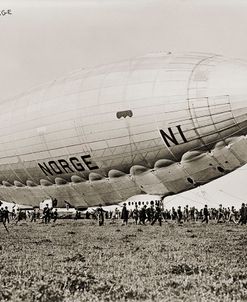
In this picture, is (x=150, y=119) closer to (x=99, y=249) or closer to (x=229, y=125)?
(x=229, y=125)

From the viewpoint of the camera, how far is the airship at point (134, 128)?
1930cm

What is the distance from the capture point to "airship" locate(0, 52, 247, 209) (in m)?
19.3

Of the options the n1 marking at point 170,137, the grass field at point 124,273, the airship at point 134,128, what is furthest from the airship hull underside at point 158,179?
the grass field at point 124,273

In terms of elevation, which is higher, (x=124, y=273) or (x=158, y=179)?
(x=158, y=179)

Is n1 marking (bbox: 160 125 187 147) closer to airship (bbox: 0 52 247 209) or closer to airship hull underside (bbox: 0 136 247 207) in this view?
airship (bbox: 0 52 247 209)

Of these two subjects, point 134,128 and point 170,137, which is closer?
point 170,137

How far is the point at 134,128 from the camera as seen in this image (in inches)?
814

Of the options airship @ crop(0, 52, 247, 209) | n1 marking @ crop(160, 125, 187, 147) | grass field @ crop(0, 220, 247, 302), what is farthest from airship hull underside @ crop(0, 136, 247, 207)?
grass field @ crop(0, 220, 247, 302)

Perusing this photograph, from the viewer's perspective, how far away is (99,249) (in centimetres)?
1133

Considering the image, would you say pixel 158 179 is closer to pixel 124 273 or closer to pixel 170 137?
pixel 170 137

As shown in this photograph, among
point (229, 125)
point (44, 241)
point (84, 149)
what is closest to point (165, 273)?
point (44, 241)

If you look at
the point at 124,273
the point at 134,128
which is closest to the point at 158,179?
the point at 134,128

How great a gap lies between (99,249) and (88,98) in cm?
1188

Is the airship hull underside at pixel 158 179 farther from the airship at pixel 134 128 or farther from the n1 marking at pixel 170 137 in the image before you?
the n1 marking at pixel 170 137
